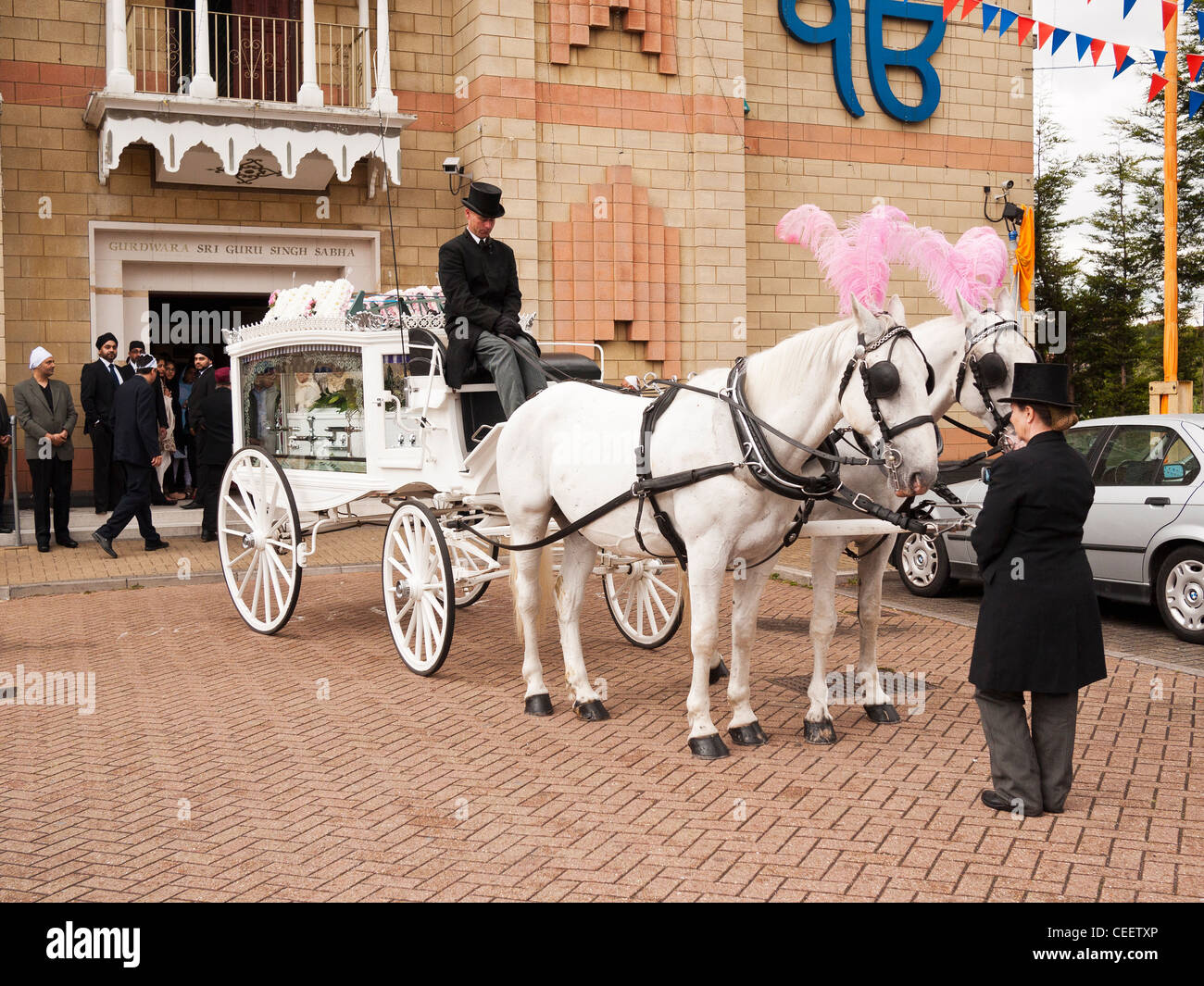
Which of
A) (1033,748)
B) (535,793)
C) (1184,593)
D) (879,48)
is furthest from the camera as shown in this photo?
(879,48)

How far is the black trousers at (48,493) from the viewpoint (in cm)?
1376

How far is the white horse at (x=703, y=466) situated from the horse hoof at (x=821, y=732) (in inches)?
10.4

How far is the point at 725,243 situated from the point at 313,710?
14.2 meters

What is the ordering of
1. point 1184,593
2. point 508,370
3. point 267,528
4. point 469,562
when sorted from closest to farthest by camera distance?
point 508,370 < point 1184,593 < point 267,528 < point 469,562

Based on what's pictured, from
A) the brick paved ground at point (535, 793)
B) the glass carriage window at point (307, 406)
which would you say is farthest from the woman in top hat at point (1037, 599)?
the glass carriage window at point (307, 406)

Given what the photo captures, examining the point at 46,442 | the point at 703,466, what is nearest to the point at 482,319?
the point at 703,466

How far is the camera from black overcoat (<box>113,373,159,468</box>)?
1352 centimetres

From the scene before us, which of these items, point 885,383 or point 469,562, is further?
point 469,562

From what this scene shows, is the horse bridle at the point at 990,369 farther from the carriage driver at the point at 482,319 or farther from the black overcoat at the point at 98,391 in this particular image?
the black overcoat at the point at 98,391

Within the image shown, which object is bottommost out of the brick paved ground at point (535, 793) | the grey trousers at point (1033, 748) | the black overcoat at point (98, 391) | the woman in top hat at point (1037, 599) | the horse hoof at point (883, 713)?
the brick paved ground at point (535, 793)

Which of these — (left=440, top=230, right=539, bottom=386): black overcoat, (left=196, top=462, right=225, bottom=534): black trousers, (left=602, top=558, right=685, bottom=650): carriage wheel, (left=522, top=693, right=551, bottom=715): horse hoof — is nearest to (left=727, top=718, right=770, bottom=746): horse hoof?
(left=522, top=693, right=551, bottom=715): horse hoof

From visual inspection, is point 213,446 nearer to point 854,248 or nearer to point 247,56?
point 247,56

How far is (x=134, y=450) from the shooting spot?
1352 centimetres

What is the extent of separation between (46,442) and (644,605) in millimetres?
8442
